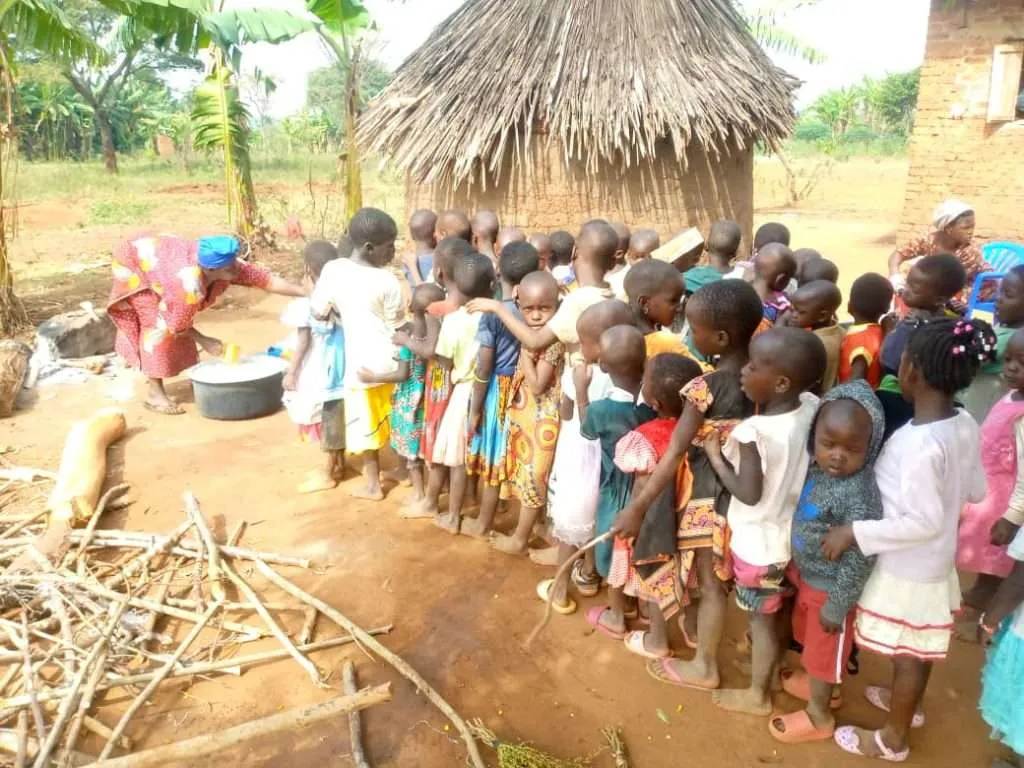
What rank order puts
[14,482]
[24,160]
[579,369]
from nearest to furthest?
[579,369] → [14,482] → [24,160]

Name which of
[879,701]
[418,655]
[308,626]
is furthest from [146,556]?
[879,701]

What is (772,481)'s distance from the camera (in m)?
2.20

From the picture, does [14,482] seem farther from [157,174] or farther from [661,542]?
[157,174]

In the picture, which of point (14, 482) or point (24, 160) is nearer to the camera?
point (14, 482)

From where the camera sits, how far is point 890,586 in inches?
82.5

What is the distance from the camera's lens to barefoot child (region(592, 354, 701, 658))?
2.31 m

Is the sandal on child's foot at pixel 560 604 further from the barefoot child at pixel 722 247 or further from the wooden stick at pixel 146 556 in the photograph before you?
the barefoot child at pixel 722 247

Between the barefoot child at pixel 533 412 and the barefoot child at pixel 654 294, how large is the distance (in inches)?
14.6

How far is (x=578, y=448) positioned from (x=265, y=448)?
244 cm

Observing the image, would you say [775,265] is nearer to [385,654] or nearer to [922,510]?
[922,510]

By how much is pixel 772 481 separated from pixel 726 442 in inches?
6.8

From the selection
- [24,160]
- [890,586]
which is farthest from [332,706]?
[24,160]

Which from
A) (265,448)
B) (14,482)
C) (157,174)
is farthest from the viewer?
(157,174)

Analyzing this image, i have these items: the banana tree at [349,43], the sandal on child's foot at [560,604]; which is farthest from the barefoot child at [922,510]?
the banana tree at [349,43]
